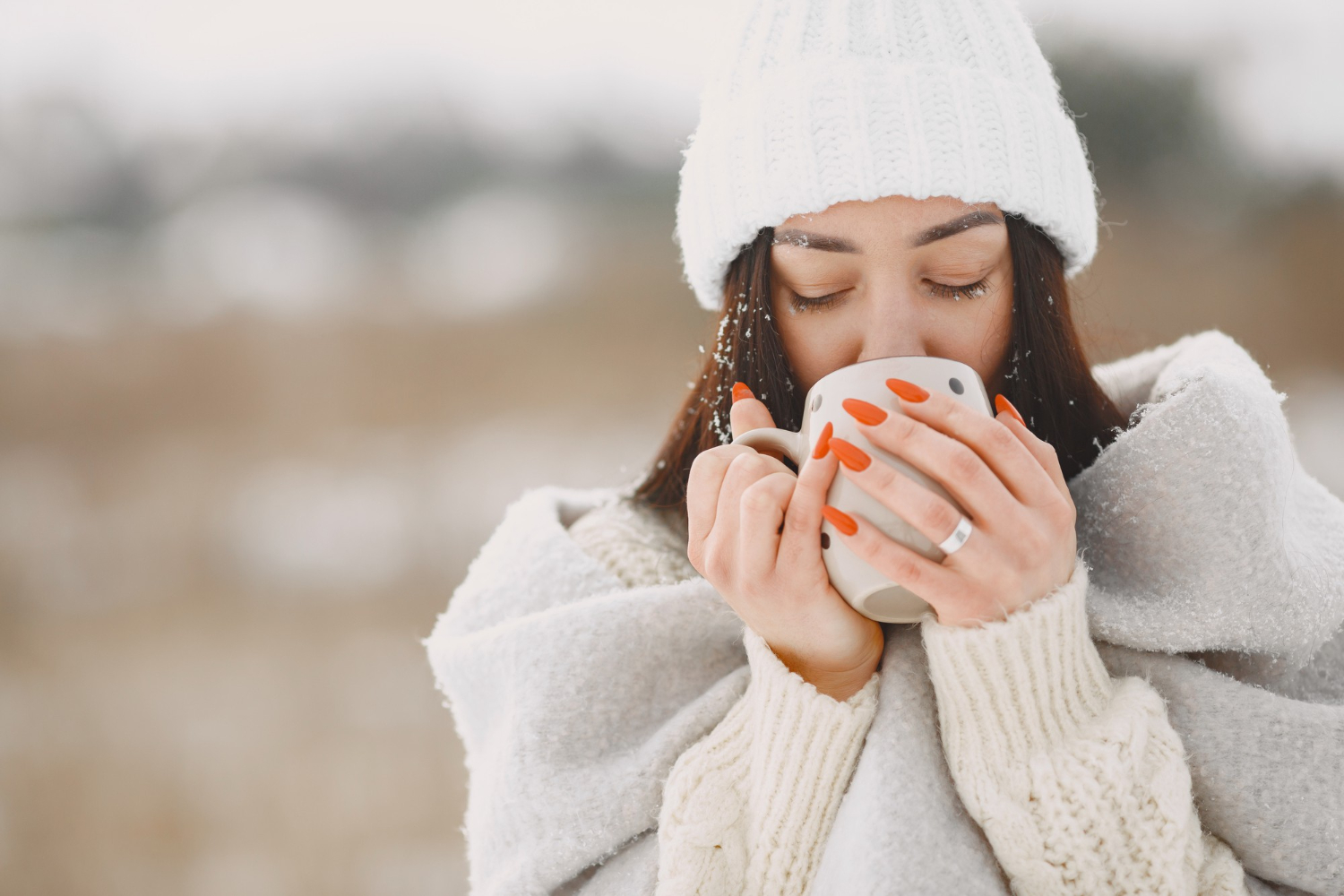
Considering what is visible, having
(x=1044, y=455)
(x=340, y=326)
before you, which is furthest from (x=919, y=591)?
(x=340, y=326)

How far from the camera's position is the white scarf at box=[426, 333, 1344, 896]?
573 mm

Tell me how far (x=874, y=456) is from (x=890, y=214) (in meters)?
0.25

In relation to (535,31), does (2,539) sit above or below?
below

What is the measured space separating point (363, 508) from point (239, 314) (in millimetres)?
618

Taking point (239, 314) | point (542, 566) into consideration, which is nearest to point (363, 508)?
point (239, 314)

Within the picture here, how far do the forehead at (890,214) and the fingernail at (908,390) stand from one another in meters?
0.20

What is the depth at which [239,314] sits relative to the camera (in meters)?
2.36

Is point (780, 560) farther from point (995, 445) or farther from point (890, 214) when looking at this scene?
point (890, 214)

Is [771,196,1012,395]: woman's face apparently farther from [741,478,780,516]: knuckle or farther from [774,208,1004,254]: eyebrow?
[741,478,780,516]: knuckle

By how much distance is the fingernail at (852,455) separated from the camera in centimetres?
53

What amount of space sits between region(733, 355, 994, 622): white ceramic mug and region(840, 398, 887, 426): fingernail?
11 mm

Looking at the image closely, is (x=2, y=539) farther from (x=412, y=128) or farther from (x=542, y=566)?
(x=542, y=566)

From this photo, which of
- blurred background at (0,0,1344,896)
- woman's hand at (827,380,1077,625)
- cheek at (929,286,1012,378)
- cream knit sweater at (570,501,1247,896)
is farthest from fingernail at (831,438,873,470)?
blurred background at (0,0,1344,896)

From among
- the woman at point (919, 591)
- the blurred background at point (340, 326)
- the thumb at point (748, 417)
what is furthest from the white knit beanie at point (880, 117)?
the blurred background at point (340, 326)
